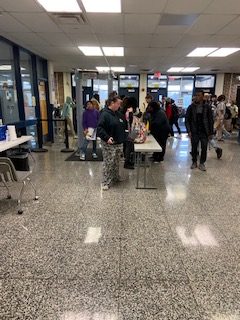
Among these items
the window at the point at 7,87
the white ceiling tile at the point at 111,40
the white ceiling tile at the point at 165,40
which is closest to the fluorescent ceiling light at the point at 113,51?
the white ceiling tile at the point at 111,40

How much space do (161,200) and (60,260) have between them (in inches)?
71.3

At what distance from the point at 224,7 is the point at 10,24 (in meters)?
3.59

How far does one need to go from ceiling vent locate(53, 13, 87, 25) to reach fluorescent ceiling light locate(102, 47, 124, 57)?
2.20 m

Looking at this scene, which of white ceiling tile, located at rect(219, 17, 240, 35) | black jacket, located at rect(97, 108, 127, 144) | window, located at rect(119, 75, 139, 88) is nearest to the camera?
black jacket, located at rect(97, 108, 127, 144)

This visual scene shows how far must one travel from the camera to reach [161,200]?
361cm

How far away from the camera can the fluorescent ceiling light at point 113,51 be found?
6391 mm

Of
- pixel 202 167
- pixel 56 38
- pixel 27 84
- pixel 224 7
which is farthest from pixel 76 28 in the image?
pixel 202 167

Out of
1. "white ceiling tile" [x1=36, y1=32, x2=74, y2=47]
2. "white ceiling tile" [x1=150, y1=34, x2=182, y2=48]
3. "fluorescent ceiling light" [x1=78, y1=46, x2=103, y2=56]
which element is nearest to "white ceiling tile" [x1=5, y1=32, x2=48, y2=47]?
"white ceiling tile" [x1=36, y1=32, x2=74, y2=47]

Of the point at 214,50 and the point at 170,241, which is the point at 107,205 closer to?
the point at 170,241

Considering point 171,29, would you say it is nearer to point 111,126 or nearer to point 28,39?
point 111,126

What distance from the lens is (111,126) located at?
3834mm

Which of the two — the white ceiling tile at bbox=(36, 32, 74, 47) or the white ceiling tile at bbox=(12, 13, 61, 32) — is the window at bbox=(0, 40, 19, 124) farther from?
the white ceiling tile at bbox=(12, 13, 61, 32)

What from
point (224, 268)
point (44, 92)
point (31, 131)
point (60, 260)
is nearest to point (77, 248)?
point (60, 260)

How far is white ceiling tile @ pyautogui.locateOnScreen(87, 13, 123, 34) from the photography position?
156 inches
